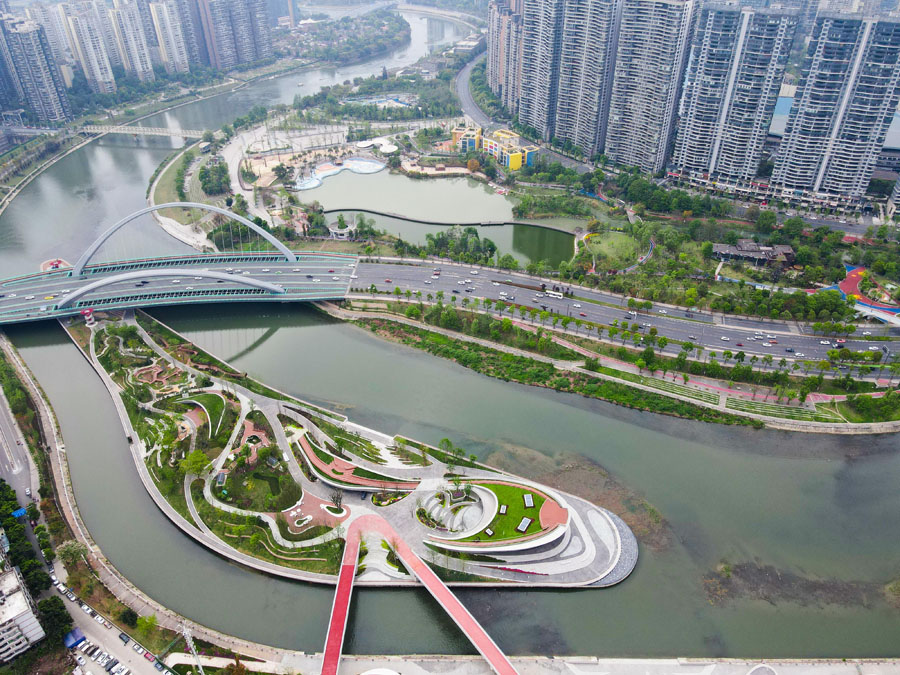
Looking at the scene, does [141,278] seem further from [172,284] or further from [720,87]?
[720,87]

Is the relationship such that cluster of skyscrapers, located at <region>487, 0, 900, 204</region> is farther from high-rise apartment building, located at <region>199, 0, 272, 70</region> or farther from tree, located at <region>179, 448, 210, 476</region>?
high-rise apartment building, located at <region>199, 0, 272, 70</region>

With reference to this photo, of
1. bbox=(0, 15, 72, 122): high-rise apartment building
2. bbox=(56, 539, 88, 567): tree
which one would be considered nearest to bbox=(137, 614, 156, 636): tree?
bbox=(56, 539, 88, 567): tree

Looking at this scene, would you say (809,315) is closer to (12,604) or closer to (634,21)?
(634,21)

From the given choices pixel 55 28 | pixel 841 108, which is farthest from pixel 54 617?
pixel 55 28

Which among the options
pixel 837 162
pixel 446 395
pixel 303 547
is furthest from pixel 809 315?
pixel 303 547

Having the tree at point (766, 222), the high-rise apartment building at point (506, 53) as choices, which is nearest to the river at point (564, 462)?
the tree at point (766, 222)

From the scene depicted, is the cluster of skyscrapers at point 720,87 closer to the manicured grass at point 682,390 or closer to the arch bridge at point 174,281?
the manicured grass at point 682,390
